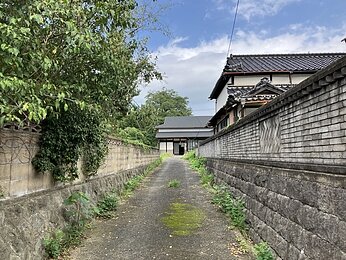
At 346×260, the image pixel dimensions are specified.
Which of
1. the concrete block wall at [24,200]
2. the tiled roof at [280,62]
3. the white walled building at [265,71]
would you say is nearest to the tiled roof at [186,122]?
the tiled roof at [280,62]

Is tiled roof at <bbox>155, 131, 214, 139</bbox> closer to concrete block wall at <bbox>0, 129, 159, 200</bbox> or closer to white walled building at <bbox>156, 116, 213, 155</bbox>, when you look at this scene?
white walled building at <bbox>156, 116, 213, 155</bbox>

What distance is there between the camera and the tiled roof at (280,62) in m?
17.6

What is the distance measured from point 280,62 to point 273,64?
90 centimetres

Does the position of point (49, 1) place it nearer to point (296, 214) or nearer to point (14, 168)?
point (14, 168)

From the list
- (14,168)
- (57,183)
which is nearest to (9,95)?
(14,168)

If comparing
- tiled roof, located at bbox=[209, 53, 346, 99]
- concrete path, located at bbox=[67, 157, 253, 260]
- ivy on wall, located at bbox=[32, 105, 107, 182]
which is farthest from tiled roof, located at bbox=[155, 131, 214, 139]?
ivy on wall, located at bbox=[32, 105, 107, 182]

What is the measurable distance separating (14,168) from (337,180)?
375 cm

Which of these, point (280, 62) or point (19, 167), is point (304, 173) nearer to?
point (19, 167)

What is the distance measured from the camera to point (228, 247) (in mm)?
5188

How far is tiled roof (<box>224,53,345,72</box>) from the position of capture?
17594mm

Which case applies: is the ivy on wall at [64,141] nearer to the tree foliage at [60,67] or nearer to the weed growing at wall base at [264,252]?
the tree foliage at [60,67]

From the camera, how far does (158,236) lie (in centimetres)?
579

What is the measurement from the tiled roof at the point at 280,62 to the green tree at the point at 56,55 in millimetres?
13584

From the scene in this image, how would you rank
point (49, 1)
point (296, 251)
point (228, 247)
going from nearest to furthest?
point (49, 1) < point (296, 251) < point (228, 247)
